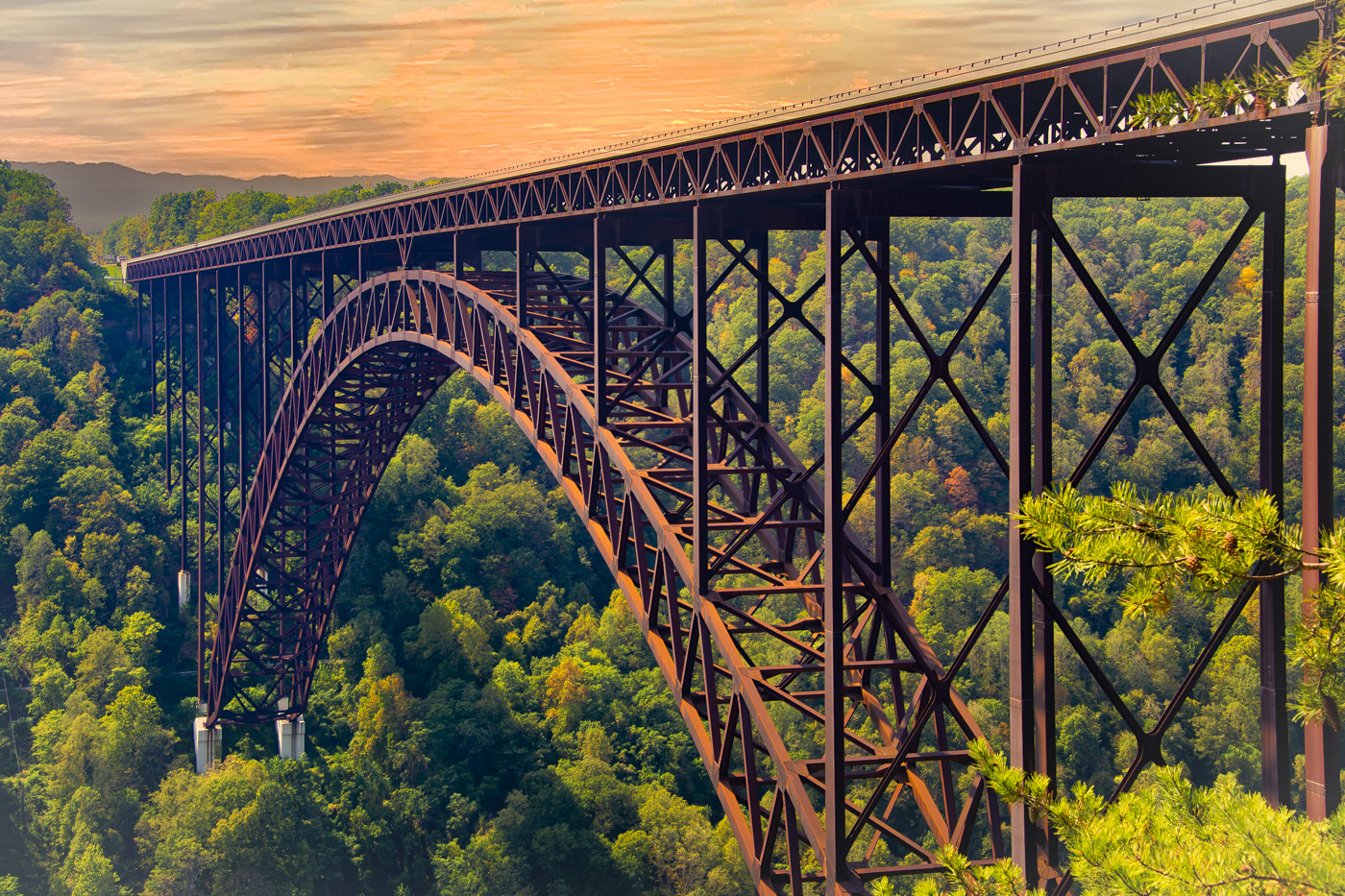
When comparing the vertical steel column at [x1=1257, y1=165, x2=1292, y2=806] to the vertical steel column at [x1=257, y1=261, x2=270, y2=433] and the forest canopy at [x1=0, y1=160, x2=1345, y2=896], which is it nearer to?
the forest canopy at [x1=0, y1=160, x2=1345, y2=896]

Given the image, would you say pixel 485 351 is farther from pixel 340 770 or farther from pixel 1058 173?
pixel 340 770

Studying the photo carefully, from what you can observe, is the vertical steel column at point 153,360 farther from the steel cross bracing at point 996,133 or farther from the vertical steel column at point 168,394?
the steel cross bracing at point 996,133

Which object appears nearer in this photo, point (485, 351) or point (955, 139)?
point (955, 139)

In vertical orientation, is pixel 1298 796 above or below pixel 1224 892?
below

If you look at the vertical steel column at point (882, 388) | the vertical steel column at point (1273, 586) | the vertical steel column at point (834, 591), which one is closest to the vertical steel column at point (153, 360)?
the vertical steel column at point (882, 388)

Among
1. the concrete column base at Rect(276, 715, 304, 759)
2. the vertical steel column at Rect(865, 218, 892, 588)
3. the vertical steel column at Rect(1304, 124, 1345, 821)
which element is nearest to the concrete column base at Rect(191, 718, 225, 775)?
the concrete column base at Rect(276, 715, 304, 759)

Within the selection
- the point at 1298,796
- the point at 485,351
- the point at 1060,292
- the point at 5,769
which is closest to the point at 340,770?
the point at 5,769
